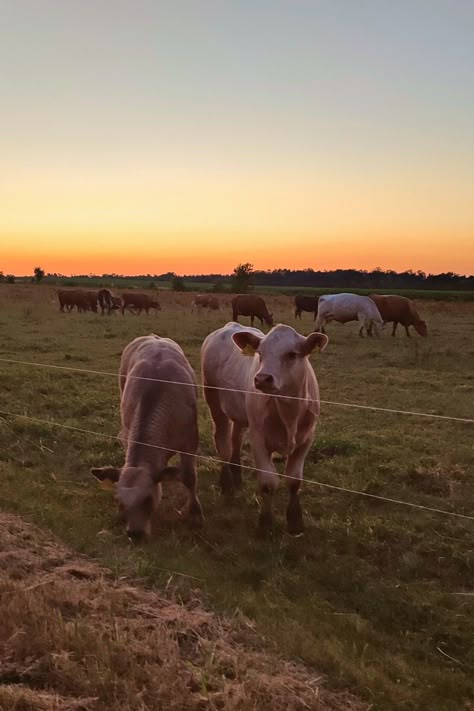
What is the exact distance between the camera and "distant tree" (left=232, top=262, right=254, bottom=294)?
5528cm

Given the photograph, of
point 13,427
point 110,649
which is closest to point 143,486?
point 110,649

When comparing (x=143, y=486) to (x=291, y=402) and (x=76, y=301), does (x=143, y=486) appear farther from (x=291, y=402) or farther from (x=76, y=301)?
(x=76, y=301)

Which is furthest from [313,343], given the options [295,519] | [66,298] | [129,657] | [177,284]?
[177,284]

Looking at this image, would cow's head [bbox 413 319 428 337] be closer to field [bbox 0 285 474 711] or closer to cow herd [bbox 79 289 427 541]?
field [bbox 0 285 474 711]

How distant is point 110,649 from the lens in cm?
283

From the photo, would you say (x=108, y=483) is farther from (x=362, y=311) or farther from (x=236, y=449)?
(x=362, y=311)

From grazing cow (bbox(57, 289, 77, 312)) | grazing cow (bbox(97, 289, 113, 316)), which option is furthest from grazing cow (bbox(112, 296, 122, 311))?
grazing cow (bbox(57, 289, 77, 312))

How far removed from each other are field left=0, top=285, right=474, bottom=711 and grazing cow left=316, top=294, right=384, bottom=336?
13.1m

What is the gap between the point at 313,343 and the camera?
5.13 metres

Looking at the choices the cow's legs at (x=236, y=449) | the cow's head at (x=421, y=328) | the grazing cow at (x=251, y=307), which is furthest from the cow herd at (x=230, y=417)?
the grazing cow at (x=251, y=307)

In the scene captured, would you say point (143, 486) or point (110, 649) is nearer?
point (110, 649)

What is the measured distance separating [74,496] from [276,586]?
2596 mm

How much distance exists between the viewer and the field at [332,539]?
355cm

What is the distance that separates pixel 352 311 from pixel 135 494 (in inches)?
808
